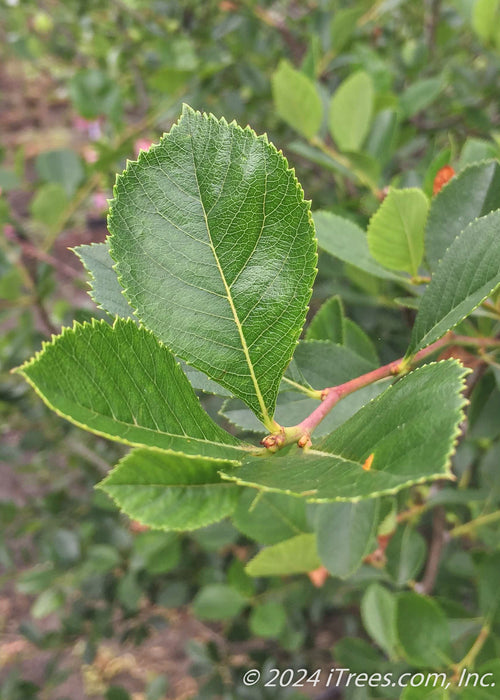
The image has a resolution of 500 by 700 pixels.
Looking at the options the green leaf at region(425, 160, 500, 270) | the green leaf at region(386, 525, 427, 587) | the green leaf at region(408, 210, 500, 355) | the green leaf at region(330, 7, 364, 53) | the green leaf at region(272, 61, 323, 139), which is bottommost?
the green leaf at region(386, 525, 427, 587)

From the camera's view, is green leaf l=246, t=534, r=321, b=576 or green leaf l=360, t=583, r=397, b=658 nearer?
green leaf l=246, t=534, r=321, b=576

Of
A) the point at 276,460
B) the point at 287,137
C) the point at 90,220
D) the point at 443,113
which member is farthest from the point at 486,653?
the point at 90,220

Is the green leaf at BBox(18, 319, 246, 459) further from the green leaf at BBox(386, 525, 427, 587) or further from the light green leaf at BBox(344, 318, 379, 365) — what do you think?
the green leaf at BBox(386, 525, 427, 587)

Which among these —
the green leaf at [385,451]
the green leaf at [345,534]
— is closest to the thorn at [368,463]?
the green leaf at [385,451]

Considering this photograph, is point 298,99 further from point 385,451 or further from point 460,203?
point 385,451

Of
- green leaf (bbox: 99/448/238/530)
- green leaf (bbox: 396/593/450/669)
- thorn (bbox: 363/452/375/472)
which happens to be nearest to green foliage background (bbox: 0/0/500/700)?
green leaf (bbox: 396/593/450/669)

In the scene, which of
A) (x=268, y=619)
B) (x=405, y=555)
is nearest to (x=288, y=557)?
(x=405, y=555)
